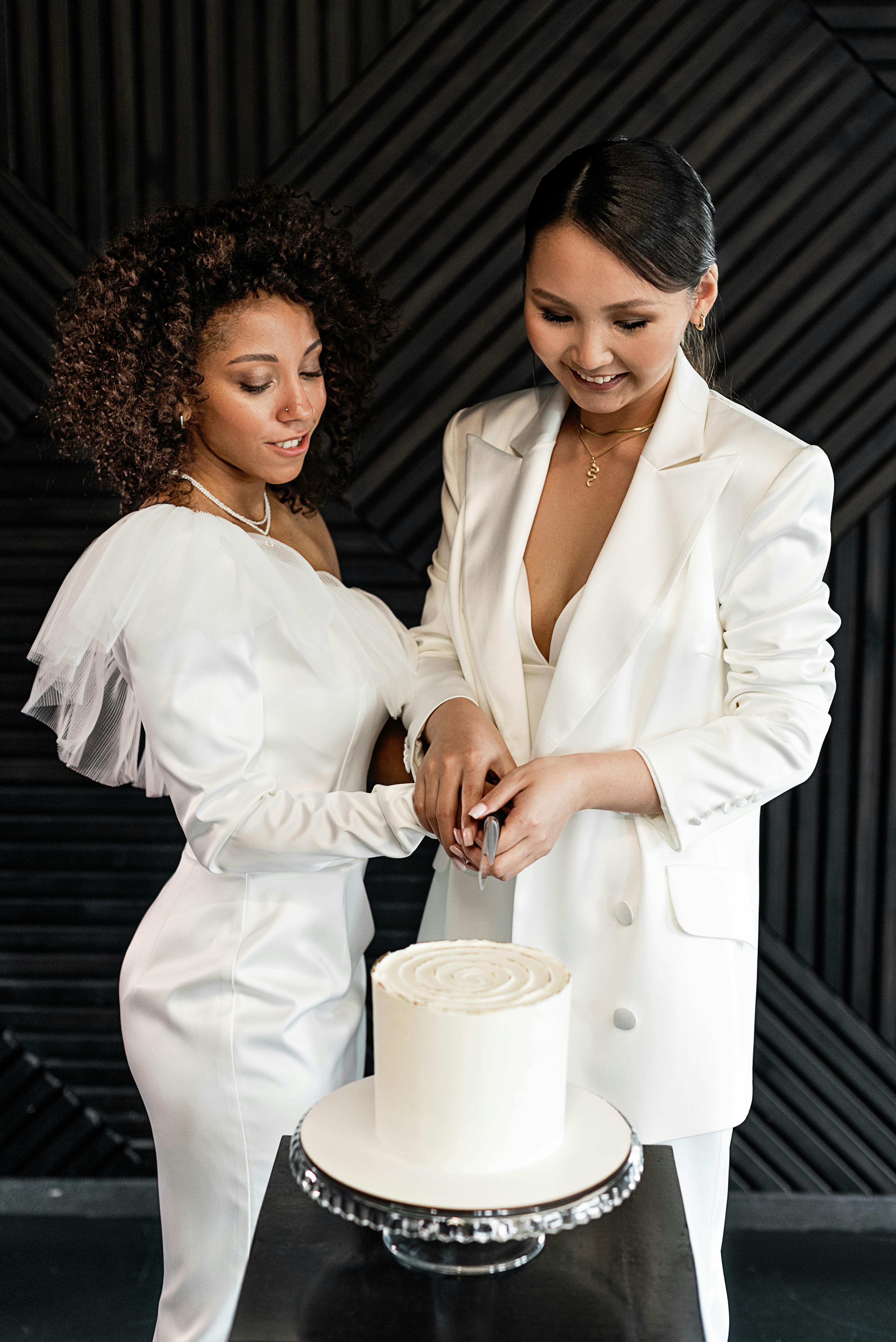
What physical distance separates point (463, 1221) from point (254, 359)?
4.46ft

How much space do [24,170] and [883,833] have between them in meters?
2.85

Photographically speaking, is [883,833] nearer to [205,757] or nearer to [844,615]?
[844,615]

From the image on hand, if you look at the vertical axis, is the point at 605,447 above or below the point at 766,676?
above

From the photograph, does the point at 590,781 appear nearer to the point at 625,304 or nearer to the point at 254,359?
the point at 625,304

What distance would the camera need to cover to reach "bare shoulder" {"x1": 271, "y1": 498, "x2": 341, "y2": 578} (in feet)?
7.53

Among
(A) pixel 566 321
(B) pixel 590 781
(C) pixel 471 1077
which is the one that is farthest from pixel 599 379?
(C) pixel 471 1077

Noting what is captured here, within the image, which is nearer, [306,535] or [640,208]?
[640,208]

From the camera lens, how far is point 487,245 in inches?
121

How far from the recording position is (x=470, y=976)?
133 cm

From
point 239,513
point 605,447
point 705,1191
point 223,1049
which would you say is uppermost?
point 605,447

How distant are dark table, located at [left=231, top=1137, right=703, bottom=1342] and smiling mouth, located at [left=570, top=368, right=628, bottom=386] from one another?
1.23 m

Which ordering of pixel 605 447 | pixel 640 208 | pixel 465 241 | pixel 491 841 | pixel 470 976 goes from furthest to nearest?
1. pixel 465 241
2. pixel 605 447
3. pixel 640 208
4. pixel 491 841
5. pixel 470 976

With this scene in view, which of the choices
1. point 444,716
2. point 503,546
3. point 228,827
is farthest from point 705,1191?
point 503,546

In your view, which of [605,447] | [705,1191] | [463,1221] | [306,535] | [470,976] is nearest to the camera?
[463,1221]
